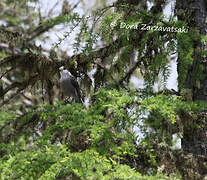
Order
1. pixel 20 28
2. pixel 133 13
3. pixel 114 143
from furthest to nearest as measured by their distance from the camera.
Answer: pixel 20 28 < pixel 133 13 < pixel 114 143

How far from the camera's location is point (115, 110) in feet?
7.75

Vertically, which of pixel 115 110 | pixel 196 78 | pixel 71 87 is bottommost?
pixel 115 110

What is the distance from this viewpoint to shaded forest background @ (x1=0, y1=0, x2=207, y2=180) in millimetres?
2195

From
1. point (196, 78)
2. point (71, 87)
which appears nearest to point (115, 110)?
point (196, 78)

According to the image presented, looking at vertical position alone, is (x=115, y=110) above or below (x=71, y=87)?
below

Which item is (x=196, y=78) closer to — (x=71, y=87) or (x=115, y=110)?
(x=115, y=110)

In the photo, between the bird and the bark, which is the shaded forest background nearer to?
the bark

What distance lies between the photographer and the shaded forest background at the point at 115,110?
7.20 ft

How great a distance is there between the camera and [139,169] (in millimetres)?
2484

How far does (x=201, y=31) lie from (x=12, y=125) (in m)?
2.14

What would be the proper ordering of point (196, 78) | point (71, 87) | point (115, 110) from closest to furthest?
point (115, 110), point (196, 78), point (71, 87)

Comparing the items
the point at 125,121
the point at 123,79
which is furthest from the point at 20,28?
the point at 125,121

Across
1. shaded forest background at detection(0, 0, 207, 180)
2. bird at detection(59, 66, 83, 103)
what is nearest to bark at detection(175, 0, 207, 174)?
shaded forest background at detection(0, 0, 207, 180)

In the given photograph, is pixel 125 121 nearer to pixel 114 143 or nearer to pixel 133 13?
pixel 114 143
